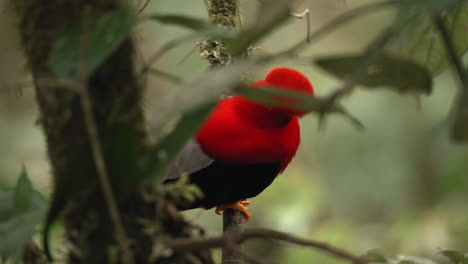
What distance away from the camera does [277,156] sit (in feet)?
6.15

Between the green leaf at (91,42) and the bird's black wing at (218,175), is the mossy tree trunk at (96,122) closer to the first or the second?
the green leaf at (91,42)

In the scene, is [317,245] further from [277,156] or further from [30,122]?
[30,122]

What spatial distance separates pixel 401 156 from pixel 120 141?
4096 millimetres

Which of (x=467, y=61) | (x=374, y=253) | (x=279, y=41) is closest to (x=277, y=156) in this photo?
(x=374, y=253)

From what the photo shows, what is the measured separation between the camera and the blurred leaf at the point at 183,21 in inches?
31.0

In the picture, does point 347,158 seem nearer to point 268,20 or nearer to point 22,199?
point 22,199

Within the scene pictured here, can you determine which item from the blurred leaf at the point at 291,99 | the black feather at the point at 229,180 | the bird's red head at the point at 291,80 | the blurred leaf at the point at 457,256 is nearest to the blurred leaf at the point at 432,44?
the bird's red head at the point at 291,80

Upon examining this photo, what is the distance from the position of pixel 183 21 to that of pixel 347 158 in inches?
158

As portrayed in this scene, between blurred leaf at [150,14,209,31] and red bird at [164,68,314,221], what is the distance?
35.0 inches

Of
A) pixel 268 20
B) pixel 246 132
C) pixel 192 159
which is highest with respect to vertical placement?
pixel 246 132

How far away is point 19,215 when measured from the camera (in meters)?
0.89

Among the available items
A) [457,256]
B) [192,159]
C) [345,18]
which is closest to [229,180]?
[192,159]

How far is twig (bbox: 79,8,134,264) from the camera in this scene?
73 cm

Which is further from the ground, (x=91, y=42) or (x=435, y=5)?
(x=435, y=5)
